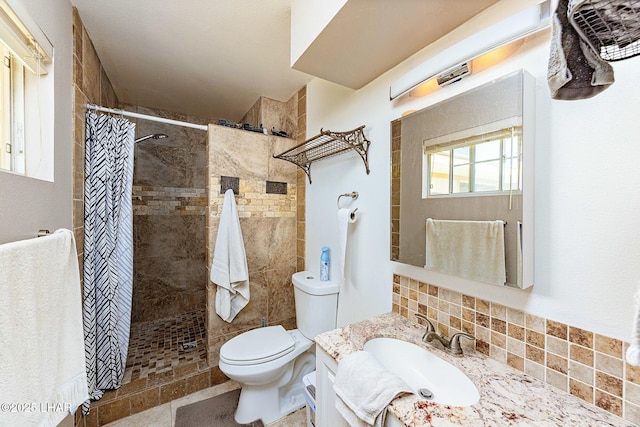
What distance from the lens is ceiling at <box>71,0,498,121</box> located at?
97cm

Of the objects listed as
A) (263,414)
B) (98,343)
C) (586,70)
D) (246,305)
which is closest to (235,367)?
(263,414)

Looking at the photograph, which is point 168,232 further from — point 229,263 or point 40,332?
point 40,332

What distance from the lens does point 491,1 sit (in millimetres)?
871

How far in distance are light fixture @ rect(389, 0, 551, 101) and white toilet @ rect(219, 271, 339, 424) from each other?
1.29m

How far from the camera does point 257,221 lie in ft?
6.71

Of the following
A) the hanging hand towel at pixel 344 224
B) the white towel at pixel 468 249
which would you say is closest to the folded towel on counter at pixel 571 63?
the white towel at pixel 468 249

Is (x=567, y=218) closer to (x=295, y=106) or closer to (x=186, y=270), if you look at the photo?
(x=295, y=106)

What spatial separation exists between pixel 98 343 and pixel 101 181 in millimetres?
1030

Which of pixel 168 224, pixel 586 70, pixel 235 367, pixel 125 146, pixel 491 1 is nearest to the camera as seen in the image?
pixel 586 70

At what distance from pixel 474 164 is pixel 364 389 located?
857 mm

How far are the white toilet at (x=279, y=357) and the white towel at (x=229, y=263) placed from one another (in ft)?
0.96

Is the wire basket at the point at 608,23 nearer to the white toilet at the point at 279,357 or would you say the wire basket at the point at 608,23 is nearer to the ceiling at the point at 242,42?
the ceiling at the point at 242,42

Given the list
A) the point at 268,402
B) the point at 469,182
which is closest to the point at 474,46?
the point at 469,182

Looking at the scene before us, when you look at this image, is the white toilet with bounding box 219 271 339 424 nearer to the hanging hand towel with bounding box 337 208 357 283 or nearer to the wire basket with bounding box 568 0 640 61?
the hanging hand towel with bounding box 337 208 357 283
